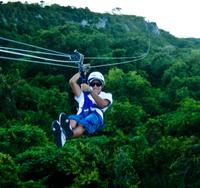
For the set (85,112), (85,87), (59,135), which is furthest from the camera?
(85,112)

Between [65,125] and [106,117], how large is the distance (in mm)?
42465

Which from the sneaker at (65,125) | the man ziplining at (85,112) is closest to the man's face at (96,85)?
the man ziplining at (85,112)

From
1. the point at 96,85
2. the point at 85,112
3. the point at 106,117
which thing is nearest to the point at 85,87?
the point at 96,85

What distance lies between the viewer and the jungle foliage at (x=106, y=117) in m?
27.7

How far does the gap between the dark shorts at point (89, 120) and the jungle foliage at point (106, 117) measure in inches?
616

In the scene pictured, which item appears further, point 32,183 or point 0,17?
point 0,17

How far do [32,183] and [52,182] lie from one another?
12.3 ft

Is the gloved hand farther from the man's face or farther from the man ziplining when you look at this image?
the man's face

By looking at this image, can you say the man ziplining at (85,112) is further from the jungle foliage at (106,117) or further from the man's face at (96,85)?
the jungle foliage at (106,117)

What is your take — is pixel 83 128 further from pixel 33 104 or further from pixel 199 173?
pixel 33 104

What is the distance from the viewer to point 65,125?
26.8 feet

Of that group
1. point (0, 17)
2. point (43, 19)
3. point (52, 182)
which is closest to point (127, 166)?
point (52, 182)

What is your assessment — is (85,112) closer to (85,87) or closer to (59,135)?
(59,135)

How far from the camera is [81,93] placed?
840 cm
